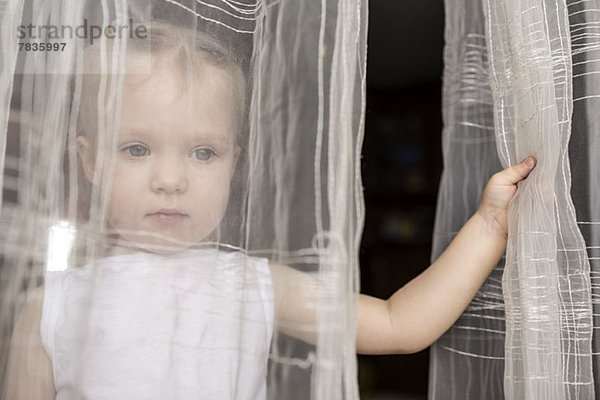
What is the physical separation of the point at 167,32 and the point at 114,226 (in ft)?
0.72

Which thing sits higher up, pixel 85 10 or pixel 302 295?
pixel 85 10

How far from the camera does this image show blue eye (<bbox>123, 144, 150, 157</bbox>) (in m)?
0.66

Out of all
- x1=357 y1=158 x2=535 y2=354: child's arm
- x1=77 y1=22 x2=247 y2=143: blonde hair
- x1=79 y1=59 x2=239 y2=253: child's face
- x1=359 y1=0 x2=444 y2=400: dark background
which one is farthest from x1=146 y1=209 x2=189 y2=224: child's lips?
x1=359 y1=0 x2=444 y2=400: dark background

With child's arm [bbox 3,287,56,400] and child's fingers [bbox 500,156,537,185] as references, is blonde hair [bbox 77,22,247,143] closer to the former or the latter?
child's arm [bbox 3,287,56,400]

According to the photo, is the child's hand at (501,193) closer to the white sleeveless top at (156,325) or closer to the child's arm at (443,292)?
the child's arm at (443,292)

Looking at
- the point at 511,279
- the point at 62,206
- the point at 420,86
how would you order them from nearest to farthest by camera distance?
the point at 62,206 < the point at 511,279 < the point at 420,86

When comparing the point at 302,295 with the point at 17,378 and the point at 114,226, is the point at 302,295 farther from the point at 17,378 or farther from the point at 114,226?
the point at 17,378

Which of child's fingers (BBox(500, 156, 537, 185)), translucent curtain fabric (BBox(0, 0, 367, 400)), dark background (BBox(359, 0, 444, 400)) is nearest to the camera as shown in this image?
translucent curtain fabric (BBox(0, 0, 367, 400))

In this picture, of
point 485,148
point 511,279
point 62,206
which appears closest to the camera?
point 62,206

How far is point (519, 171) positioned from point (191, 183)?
1.31 ft

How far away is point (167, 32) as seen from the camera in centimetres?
68

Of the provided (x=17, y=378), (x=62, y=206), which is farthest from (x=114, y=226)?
(x=17, y=378)

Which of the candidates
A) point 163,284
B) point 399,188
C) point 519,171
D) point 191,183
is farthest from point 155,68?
point 399,188

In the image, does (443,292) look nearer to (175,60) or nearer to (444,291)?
(444,291)
